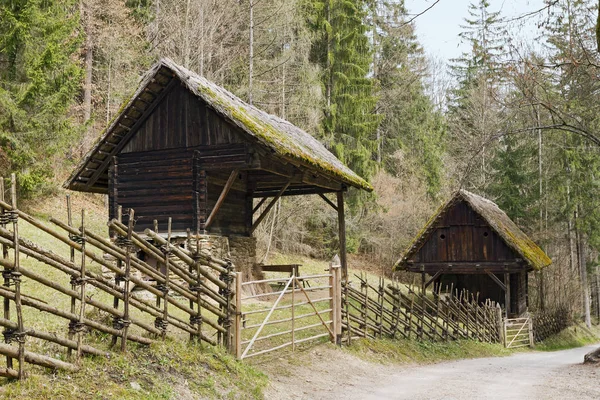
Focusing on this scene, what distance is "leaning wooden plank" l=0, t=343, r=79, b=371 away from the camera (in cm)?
518

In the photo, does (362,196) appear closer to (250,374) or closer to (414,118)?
(414,118)

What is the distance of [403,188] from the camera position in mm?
39938

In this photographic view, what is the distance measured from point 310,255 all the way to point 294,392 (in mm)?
26411

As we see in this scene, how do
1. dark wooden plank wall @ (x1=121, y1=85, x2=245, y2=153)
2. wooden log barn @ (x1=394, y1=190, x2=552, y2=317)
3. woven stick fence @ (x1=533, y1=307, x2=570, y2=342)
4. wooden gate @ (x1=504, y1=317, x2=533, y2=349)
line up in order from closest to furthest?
dark wooden plank wall @ (x1=121, y1=85, x2=245, y2=153) < wooden gate @ (x1=504, y1=317, x2=533, y2=349) < wooden log barn @ (x1=394, y1=190, x2=552, y2=317) < woven stick fence @ (x1=533, y1=307, x2=570, y2=342)

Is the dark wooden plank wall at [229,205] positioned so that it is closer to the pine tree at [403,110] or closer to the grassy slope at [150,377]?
the grassy slope at [150,377]

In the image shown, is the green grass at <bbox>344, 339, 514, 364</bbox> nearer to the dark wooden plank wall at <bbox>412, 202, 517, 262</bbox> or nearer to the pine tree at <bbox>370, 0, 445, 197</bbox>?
the dark wooden plank wall at <bbox>412, 202, 517, 262</bbox>

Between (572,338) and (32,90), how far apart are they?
80.8 feet

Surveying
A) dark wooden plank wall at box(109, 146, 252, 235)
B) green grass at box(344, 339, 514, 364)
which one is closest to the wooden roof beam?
dark wooden plank wall at box(109, 146, 252, 235)

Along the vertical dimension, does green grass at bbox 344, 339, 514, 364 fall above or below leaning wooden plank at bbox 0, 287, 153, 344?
below

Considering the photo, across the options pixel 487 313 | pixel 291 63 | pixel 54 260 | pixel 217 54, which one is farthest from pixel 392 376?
pixel 291 63

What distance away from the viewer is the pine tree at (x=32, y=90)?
20578 millimetres

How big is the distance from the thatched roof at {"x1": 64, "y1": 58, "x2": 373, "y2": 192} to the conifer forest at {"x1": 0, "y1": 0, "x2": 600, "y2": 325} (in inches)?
210

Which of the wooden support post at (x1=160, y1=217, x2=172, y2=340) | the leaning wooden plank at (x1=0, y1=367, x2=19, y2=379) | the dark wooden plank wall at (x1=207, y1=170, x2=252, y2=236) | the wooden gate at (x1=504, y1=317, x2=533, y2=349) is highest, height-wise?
the dark wooden plank wall at (x1=207, y1=170, x2=252, y2=236)

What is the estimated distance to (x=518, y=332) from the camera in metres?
21.6
